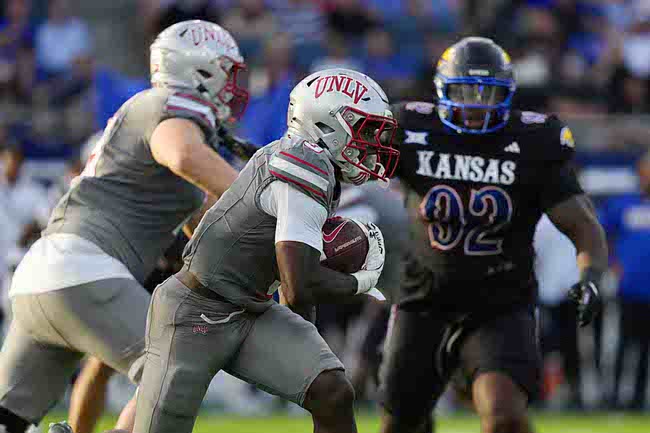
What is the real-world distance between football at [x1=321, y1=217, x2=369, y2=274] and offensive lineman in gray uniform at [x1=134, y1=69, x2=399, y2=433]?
0.13 ft

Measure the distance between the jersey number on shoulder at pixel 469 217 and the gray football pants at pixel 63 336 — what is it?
1337 mm

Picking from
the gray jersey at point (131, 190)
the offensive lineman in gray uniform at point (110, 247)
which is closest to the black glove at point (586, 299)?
the offensive lineman in gray uniform at point (110, 247)

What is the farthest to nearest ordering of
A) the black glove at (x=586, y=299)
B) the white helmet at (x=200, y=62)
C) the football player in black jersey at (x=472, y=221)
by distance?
the football player in black jersey at (x=472, y=221) < the white helmet at (x=200, y=62) < the black glove at (x=586, y=299)

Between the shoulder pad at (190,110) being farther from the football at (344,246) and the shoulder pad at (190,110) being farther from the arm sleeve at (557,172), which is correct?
the arm sleeve at (557,172)

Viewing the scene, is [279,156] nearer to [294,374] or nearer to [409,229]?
[294,374]

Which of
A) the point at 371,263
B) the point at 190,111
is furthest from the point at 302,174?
the point at 190,111

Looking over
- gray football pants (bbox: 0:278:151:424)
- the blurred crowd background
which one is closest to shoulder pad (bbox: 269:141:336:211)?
gray football pants (bbox: 0:278:151:424)

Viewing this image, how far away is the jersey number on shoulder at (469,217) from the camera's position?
17.0 feet

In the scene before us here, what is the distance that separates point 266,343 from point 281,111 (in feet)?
19.1

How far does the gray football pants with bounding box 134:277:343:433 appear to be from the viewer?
408cm

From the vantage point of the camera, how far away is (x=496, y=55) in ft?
17.4

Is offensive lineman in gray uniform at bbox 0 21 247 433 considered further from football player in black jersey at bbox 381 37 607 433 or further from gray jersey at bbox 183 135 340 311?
football player in black jersey at bbox 381 37 607 433

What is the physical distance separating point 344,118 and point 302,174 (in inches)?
12.0

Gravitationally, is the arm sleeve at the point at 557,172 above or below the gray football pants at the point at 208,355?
above
